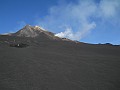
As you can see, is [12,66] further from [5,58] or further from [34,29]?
[34,29]

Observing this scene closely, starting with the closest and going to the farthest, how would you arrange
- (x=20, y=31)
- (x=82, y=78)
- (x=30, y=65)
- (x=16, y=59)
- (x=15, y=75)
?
(x=15, y=75), (x=82, y=78), (x=30, y=65), (x=16, y=59), (x=20, y=31)

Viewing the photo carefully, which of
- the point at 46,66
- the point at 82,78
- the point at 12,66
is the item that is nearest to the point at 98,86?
the point at 82,78

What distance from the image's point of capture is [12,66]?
16453mm

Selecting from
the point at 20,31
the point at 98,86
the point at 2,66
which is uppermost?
the point at 20,31

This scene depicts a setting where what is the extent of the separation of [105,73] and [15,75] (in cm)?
858

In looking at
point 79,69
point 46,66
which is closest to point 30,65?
point 46,66

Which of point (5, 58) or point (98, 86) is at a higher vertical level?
point (5, 58)

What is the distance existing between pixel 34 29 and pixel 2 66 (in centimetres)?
7705

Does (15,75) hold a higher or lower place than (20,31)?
lower

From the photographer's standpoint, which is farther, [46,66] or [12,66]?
[46,66]

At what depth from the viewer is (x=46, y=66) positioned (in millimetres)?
18016

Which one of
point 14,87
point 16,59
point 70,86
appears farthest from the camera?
point 16,59

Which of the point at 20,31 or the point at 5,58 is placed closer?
the point at 5,58

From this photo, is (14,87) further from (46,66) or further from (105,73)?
(105,73)
